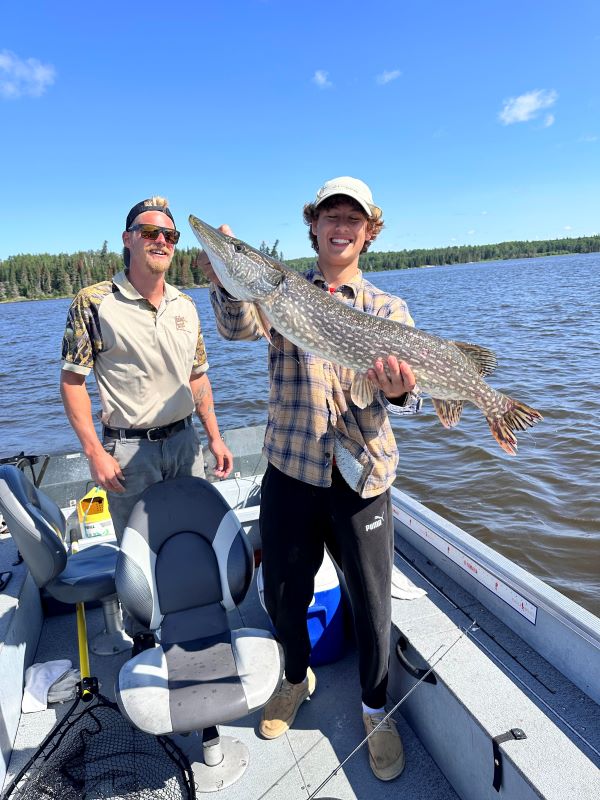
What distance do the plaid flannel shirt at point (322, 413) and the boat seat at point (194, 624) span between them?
2.32 ft

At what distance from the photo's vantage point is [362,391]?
2.36m

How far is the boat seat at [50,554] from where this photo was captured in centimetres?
278

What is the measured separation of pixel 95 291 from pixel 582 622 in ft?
9.66

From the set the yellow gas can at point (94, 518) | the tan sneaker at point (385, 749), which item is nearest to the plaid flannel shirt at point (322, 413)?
the tan sneaker at point (385, 749)

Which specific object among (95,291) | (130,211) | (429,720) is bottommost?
(429,720)

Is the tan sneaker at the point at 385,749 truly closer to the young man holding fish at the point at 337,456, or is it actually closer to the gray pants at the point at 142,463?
the young man holding fish at the point at 337,456

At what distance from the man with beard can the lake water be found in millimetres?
4393

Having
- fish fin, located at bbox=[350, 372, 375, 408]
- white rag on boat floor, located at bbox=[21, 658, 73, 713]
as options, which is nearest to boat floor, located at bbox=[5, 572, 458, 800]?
white rag on boat floor, located at bbox=[21, 658, 73, 713]

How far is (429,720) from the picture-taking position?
2.64m

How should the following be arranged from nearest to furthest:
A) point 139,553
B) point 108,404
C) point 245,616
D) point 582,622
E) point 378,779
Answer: point 582,622 < point 378,779 < point 139,553 < point 108,404 < point 245,616

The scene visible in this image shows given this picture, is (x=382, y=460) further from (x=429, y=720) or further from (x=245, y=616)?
(x=245, y=616)

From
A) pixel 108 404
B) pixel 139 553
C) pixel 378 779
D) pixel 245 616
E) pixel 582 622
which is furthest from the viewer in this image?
pixel 245 616

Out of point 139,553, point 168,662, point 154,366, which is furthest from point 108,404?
point 168,662

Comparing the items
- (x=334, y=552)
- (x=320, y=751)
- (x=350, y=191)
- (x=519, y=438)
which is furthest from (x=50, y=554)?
(x=519, y=438)
